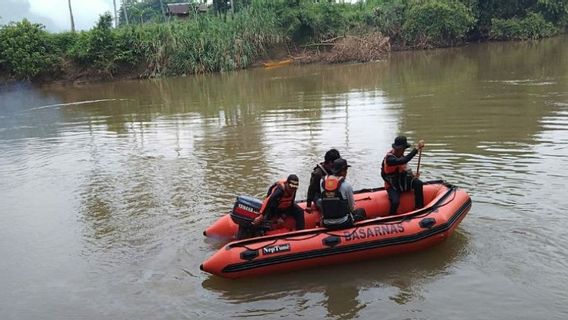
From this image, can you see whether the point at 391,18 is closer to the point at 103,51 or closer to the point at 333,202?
the point at 103,51

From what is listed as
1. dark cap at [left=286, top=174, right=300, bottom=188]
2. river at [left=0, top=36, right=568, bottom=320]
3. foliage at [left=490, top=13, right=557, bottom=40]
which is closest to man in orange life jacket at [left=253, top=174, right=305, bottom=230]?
dark cap at [left=286, top=174, right=300, bottom=188]

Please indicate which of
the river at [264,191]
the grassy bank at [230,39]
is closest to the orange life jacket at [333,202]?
the river at [264,191]

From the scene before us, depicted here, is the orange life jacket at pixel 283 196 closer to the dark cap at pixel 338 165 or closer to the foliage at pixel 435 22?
the dark cap at pixel 338 165

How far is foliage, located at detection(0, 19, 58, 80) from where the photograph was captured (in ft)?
91.3

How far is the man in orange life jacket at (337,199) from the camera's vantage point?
6.02 meters

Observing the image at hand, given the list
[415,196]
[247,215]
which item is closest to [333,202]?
[247,215]

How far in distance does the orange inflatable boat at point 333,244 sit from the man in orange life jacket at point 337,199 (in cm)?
10

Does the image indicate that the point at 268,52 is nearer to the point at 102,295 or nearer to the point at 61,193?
the point at 61,193

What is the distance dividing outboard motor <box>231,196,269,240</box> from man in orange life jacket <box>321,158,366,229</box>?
2.54 feet

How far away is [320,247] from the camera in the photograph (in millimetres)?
5914

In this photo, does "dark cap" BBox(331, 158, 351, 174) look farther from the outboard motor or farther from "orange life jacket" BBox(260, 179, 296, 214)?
the outboard motor

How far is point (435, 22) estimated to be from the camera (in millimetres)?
32844

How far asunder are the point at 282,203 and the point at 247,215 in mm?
422

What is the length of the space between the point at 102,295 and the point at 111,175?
4.78m
